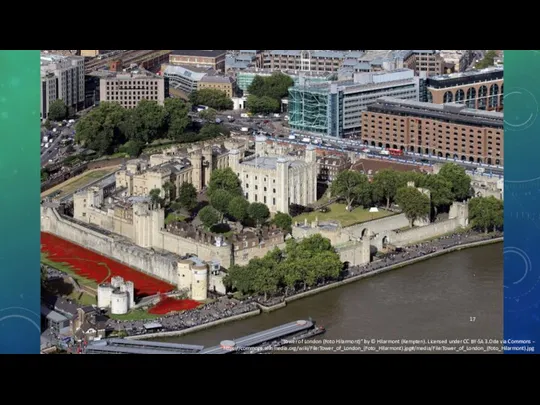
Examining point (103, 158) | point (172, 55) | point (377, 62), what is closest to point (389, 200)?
point (103, 158)

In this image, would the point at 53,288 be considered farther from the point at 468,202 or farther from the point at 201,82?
the point at 201,82

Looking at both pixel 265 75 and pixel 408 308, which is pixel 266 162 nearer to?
pixel 408 308

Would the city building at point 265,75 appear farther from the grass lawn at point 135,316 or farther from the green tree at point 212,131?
the grass lawn at point 135,316

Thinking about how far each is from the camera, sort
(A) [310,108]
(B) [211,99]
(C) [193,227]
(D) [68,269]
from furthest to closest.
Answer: (B) [211,99]
(A) [310,108]
(C) [193,227]
(D) [68,269]

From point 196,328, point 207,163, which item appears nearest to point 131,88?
point 207,163

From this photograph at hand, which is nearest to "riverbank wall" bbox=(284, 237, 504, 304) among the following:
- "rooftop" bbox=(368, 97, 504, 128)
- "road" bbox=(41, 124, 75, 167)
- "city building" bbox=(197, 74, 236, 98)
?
"rooftop" bbox=(368, 97, 504, 128)

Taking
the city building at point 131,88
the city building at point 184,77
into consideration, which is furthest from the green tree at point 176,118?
the city building at point 184,77
